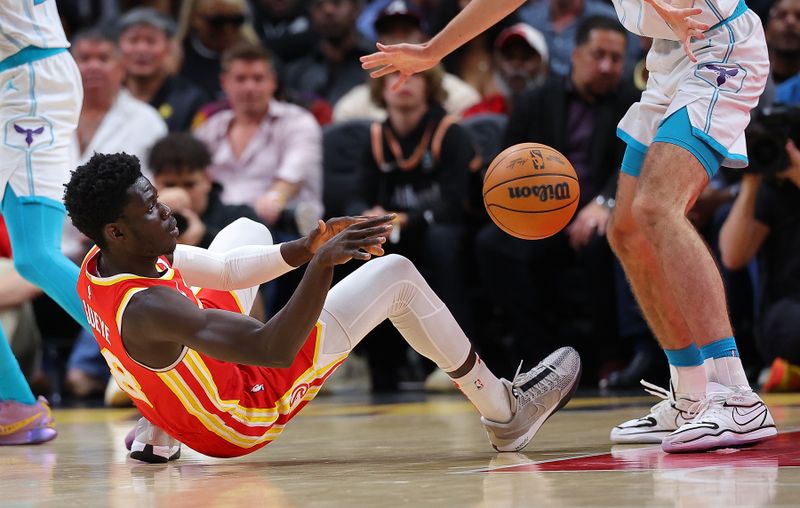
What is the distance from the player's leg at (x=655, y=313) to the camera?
453 cm

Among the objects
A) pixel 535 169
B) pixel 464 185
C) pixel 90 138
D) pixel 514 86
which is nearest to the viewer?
pixel 535 169

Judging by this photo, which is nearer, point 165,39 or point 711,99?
point 711,99

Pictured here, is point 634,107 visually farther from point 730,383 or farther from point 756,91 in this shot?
point 730,383

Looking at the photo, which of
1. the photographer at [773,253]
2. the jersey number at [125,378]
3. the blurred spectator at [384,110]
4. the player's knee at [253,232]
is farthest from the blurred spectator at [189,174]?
the jersey number at [125,378]

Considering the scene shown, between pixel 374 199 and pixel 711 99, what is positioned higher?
pixel 711 99

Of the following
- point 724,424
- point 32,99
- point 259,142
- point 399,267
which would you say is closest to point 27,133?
point 32,99

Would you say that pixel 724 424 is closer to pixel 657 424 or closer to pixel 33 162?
pixel 657 424

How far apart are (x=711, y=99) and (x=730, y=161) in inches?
9.9

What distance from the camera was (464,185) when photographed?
810 cm

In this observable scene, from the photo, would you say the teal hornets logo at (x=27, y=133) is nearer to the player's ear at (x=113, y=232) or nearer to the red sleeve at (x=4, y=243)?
the player's ear at (x=113, y=232)

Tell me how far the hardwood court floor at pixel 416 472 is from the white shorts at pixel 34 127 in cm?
109

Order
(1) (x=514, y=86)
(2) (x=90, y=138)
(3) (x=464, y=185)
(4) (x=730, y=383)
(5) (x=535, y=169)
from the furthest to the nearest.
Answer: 1. (1) (x=514, y=86)
2. (2) (x=90, y=138)
3. (3) (x=464, y=185)
4. (5) (x=535, y=169)
5. (4) (x=730, y=383)

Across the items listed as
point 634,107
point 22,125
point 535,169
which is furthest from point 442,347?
point 22,125

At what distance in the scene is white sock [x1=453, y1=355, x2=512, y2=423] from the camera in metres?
4.23
